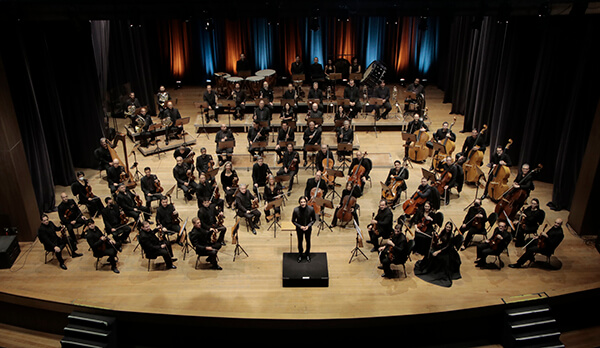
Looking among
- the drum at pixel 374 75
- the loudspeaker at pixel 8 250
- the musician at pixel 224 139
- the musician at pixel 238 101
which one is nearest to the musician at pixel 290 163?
the musician at pixel 224 139

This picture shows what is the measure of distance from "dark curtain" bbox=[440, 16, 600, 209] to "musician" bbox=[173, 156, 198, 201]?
20.4ft

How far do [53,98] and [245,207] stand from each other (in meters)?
4.99

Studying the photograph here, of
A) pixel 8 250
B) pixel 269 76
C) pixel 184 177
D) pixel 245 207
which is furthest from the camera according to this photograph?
pixel 269 76

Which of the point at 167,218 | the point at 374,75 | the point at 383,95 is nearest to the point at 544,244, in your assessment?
the point at 167,218

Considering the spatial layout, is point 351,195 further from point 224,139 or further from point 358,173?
point 224,139

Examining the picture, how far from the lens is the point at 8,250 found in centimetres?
907

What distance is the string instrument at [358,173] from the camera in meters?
10.6

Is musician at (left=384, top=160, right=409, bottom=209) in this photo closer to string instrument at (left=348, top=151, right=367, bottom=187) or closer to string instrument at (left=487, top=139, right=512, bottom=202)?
string instrument at (left=348, top=151, right=367, bottom=187)

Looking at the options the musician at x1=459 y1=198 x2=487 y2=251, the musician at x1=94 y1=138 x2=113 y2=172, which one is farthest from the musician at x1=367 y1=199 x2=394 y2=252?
the musician at x1=94 y1=138 x2=113 y2=172

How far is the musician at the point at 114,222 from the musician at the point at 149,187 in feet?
2.98

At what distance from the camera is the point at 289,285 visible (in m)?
8.48

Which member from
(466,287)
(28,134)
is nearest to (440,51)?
(466,287)

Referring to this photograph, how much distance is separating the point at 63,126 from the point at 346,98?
6.92m

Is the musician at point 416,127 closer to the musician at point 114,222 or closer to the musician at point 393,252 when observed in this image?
the musician at point 393,252
